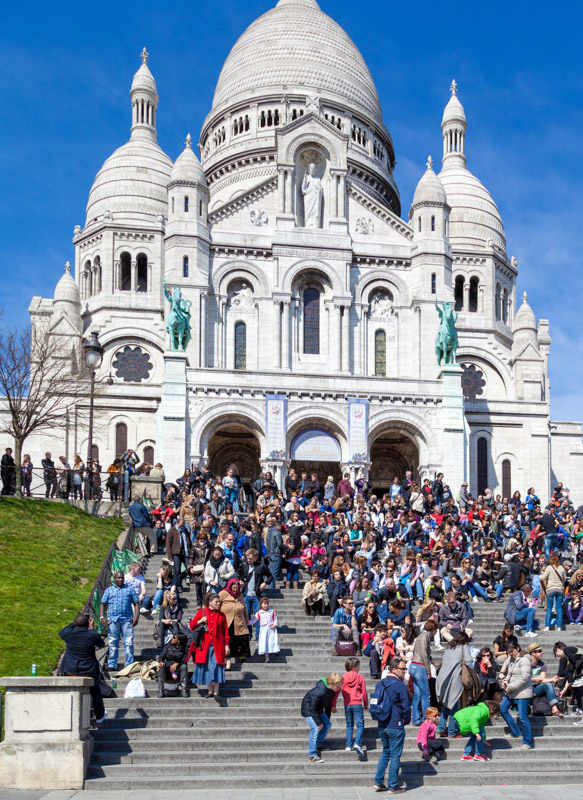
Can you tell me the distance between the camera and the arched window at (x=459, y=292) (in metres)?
56.7

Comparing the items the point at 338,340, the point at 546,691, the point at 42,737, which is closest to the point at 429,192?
the point at 338,340

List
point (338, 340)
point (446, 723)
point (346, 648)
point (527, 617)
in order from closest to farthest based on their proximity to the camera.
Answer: point (446, 723)
point (346, 648)
point (527, 617)
point (338, 340)

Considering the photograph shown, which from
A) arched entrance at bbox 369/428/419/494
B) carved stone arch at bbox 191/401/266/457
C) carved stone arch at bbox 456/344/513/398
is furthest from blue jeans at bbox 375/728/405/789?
carved stone arch at bbox 456/344/513/398

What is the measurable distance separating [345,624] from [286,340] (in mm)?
26455

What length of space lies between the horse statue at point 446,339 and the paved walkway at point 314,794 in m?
27.9

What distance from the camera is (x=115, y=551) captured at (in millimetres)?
22359

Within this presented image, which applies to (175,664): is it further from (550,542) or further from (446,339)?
(446,339)

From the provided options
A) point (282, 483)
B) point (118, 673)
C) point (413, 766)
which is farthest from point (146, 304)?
point (413, 766)

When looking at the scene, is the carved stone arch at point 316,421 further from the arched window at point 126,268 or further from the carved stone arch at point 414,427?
the arched window at point 126,268

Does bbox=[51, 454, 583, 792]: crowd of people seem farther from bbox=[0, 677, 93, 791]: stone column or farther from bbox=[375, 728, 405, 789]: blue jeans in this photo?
bbox=[0, 677, 93, 791]: stone column

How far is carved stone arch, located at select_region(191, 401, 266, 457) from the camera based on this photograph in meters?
38.3

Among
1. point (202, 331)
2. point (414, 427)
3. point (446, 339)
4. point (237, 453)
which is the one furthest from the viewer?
point (202, 331)

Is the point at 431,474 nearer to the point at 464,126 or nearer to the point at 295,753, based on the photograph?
the point at 295,753

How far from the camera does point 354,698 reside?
14.7m
